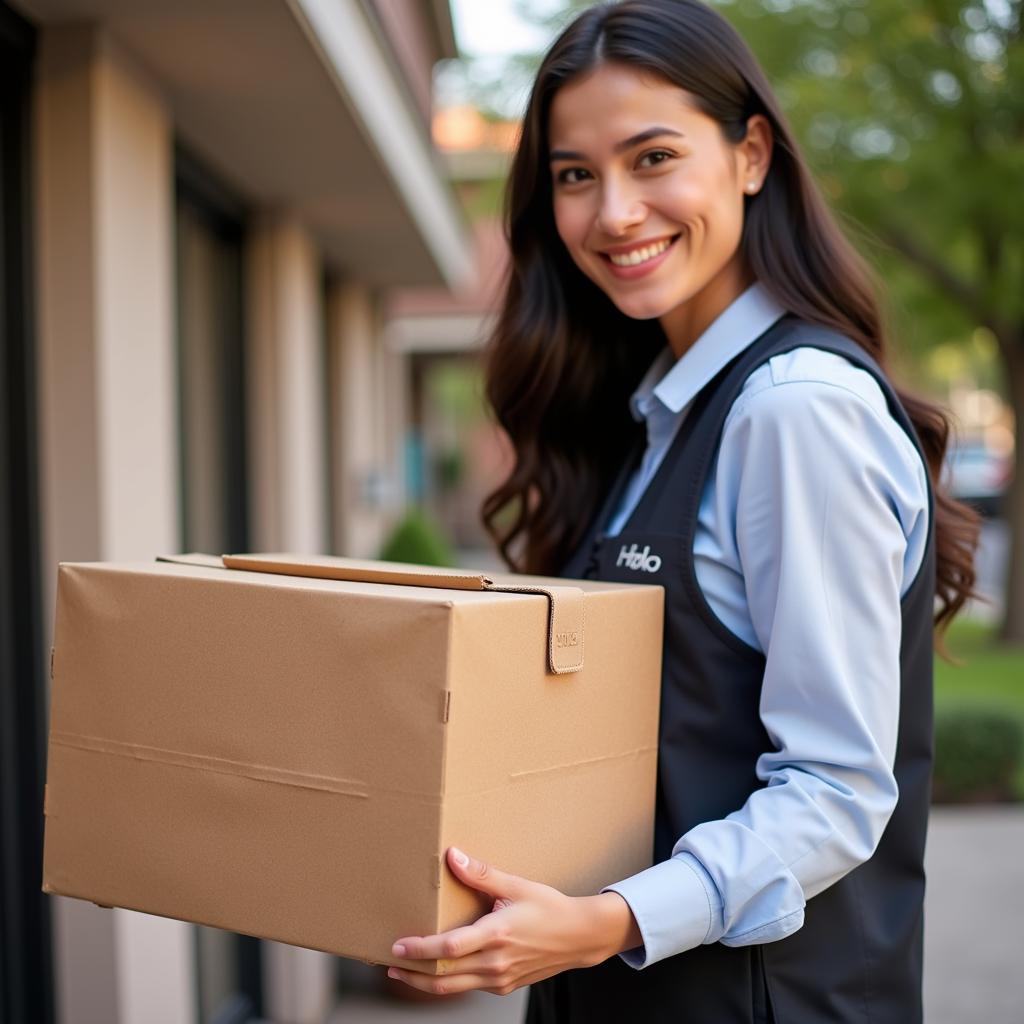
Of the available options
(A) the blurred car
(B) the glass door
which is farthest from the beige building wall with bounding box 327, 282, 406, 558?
(A) the blurred car

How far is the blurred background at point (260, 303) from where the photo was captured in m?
2.27

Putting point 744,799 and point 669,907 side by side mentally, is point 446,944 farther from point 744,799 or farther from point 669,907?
point 744,799

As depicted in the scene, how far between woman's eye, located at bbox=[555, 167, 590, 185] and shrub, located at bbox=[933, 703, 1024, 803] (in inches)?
195

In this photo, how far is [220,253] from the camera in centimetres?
382

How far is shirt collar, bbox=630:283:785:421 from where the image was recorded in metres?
1.49

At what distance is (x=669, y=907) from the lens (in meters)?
1.22

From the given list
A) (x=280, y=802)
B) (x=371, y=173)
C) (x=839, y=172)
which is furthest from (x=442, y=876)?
(x=839, y=172)

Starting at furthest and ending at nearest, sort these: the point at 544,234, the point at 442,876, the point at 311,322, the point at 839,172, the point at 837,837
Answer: the point at 839,172
the point at 311,322
the point at 544,234
the point at 837,837
the point at 442,876

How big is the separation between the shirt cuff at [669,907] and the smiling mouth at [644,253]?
2.38 ft

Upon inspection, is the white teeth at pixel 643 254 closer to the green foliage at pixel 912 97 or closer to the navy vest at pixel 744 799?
the navy vest at pixel 744 799

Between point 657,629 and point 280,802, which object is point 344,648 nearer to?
point 280,802

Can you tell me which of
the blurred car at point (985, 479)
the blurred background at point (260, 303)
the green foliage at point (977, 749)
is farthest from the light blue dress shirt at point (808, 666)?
the blurred car at point (985, 479)

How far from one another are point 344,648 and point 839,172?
8091mm

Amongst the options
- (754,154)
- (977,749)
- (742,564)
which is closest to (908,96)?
(977,749)
